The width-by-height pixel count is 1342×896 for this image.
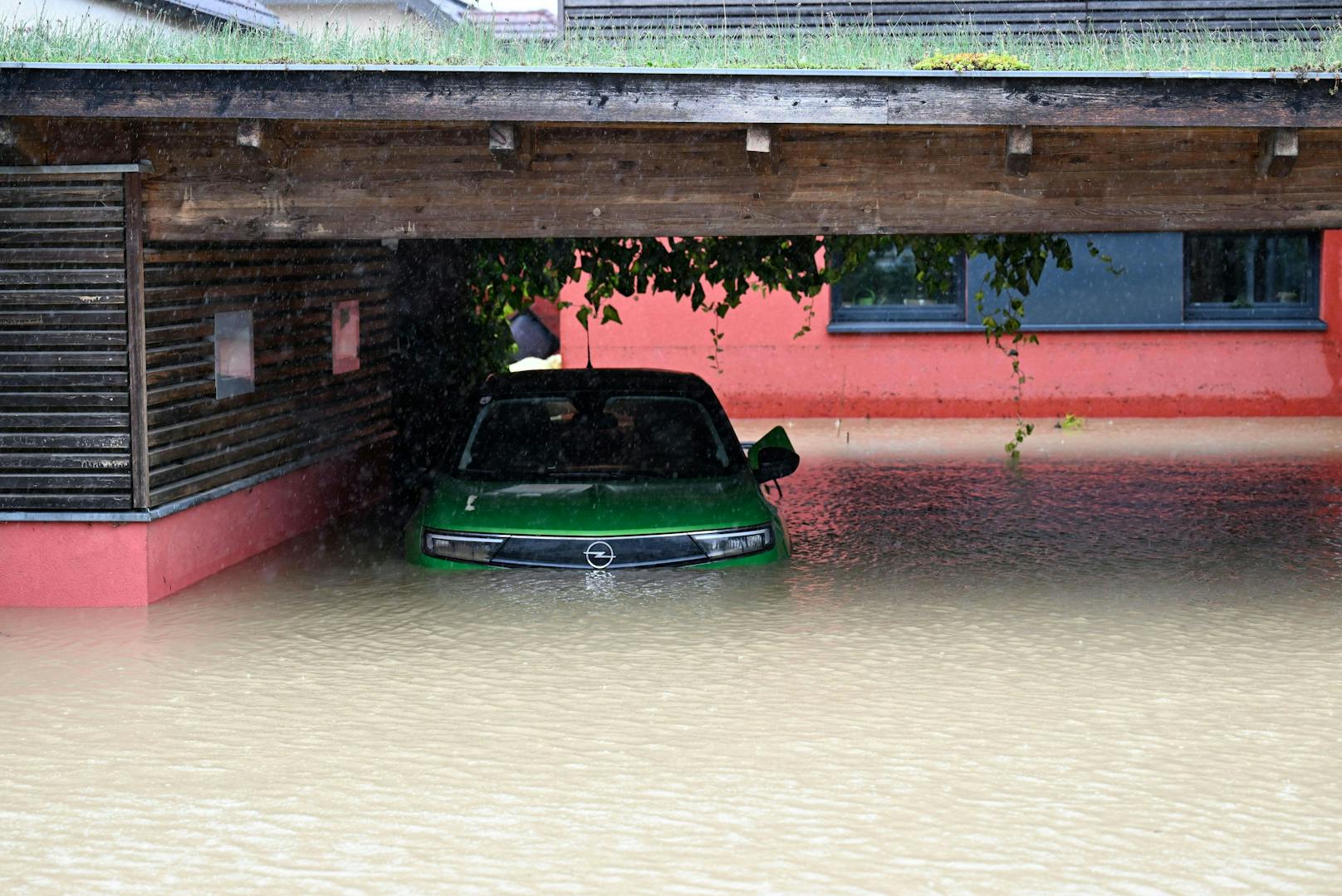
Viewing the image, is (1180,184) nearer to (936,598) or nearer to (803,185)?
(803,185)

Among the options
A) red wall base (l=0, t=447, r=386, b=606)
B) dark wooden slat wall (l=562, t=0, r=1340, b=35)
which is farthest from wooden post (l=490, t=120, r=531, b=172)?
dark wooden slat wall (l=562, t=0, r=1340, b=35)

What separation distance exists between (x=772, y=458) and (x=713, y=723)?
10.7 ft

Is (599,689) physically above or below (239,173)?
below

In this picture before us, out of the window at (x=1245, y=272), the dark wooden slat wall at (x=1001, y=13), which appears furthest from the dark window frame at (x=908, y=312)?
the dark wooden slat wall at (x=1001, y=13)

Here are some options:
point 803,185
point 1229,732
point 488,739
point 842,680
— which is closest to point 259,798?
point 488,739

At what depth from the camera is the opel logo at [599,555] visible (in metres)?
8.86

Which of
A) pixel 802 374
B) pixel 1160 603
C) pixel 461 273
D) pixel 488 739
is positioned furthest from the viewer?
pixel 802 374

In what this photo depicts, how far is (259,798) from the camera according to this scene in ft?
19.4

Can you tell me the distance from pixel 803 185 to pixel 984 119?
120cm

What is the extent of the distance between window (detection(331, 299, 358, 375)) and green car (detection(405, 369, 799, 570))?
2505 mm

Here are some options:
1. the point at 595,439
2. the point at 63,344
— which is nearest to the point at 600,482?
the point at 595,439

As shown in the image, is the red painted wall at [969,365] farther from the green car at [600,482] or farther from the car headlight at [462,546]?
the car headlight at [462,546]

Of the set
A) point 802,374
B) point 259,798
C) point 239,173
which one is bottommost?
point 259,798

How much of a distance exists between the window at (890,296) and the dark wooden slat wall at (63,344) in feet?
38.2
